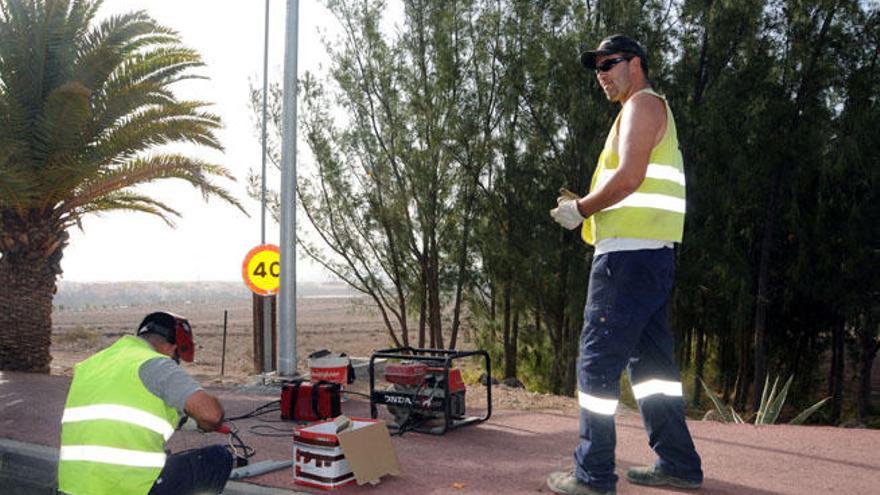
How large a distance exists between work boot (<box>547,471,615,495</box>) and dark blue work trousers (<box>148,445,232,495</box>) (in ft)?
6.29

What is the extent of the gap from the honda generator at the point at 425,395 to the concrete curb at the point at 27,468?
2651mm

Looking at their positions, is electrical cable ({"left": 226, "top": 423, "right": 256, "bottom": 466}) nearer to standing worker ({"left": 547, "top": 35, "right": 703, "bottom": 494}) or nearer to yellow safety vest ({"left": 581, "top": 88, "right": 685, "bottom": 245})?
standing worker ({"left": 547, "top": 35, "right": 703, "bottom": 494})

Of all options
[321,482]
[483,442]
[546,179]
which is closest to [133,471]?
[321,482]

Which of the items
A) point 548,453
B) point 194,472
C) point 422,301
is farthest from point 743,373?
point 194,472

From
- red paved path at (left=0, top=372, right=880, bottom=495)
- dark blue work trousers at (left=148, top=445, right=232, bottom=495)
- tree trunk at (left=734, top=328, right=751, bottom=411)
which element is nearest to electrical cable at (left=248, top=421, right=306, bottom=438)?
red paved path at (left=0, top=372, right=880, bottom=495)

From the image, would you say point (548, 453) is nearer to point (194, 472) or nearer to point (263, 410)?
point (194, 472)

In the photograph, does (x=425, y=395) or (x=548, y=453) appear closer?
(x=548, y=453)

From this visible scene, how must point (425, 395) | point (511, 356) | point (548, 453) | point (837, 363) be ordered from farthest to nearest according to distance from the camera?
point (511, 356)
point (837, 363)
point (425, 395)
point (548, 453)

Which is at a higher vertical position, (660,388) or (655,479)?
(660,388)

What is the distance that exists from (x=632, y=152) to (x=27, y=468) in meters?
5.18

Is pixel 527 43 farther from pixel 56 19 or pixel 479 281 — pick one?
pixel 56 19

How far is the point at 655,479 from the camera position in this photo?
505 cm

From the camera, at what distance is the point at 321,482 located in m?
5.20

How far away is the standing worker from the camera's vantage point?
453 centimetres
